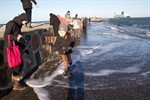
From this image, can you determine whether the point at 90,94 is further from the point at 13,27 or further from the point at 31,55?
the point at 31,55

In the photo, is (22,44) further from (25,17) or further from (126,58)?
(126,58)

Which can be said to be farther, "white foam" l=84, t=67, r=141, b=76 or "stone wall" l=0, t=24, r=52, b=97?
"white foam" l=84, t=67, r=141, b=76

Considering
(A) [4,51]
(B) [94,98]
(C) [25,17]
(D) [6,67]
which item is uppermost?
(C) [25,17]

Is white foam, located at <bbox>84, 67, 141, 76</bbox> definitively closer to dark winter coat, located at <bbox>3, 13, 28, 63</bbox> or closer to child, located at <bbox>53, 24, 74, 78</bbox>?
child, located at <bbox>53, 24, 74, 78</bbox>

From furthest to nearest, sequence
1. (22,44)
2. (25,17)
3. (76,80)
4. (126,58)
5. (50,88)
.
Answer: (126,58) → (76,80) → (50,88) → (22,44) → (25,17)

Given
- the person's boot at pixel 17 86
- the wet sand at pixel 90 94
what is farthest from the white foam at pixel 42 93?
the person's boot at pixel 17 86

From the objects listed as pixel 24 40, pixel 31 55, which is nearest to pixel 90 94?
pixel 24 40

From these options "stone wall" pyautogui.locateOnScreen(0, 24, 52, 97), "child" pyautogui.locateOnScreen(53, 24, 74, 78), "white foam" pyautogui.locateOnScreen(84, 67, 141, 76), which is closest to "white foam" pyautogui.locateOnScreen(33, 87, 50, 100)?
"stone wall" pyautogui.locateOnScreen(0, 24, 52, 97)

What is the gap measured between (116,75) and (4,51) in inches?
143

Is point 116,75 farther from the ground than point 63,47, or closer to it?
closer to it

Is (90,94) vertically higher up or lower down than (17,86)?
lower down

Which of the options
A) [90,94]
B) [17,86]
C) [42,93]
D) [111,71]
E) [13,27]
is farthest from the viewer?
[111,71]

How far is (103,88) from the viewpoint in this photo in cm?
622

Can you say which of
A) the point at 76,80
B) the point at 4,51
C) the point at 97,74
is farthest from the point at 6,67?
the point at 97,74
